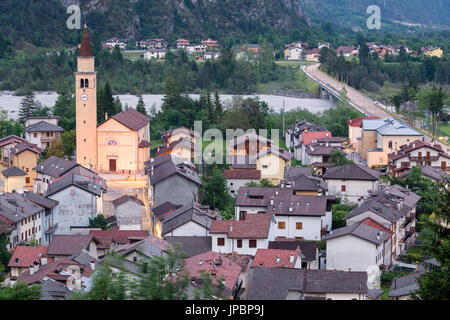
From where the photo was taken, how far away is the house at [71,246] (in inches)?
426

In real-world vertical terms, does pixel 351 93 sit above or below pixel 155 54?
below

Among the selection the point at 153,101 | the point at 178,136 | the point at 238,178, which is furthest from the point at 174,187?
the point at 153,101

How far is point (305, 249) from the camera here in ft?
36.7

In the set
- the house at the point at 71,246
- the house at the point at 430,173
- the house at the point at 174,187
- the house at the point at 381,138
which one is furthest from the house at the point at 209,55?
the house at the point at 71,246

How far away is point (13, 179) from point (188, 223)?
16.9ft

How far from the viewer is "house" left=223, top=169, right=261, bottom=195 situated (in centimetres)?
1584

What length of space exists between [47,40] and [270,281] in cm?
4098

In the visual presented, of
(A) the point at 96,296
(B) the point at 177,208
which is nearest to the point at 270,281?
(B) the point at 177,208

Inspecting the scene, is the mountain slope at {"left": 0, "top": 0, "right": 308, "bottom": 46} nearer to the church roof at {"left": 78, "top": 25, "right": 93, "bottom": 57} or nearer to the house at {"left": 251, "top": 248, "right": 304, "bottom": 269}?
the church roof at {"left": 78, "top": 25, "right": 93, "bottom": 57}

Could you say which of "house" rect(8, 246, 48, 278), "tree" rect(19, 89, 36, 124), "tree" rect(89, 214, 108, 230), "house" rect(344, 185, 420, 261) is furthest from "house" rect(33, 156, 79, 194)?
"tree" rect(19, 89, 36, 124)

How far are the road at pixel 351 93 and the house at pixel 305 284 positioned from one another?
39.4 feet

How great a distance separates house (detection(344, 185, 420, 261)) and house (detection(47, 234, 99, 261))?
3.61m

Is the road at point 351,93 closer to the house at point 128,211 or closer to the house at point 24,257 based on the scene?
the house at point 128,211

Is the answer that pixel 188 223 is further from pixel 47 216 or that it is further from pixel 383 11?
pixel 383 11
